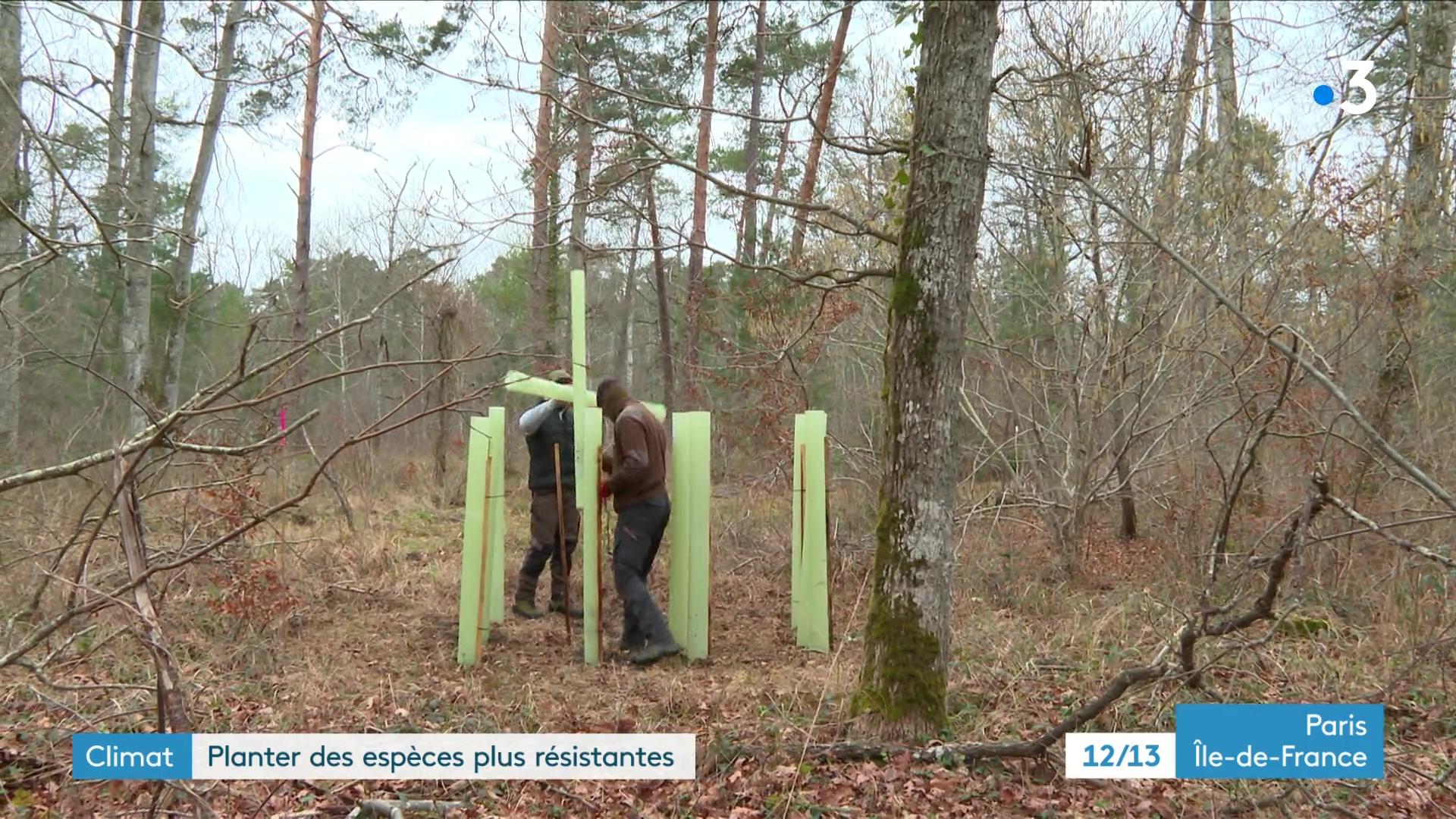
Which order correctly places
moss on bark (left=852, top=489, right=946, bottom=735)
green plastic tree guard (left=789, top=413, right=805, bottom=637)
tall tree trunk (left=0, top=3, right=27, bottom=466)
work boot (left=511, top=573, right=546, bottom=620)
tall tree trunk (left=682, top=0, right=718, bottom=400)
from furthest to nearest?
tall tree trunk (left=682, top=0, right=718, bottom=400) < work boot (left=511, top=573, right=546, bottom=620) < green plastic tree guard (left=789, top=413, right=805, bottom=637) < tall tree trunk (left=0, top=3, right=27, bottom=466) < moss on bark (left=852, top=489, right=946, bottom=735)

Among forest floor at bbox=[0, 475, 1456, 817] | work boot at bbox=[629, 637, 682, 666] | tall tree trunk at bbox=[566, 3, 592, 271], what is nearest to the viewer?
forest floor at bbox=[0, 475, 1456, 817]

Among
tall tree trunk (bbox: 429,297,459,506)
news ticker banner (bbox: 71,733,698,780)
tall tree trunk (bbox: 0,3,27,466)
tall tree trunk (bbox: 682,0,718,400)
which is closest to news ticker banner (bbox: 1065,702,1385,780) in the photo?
news ticker banner (bbox: 71,733,698,780)

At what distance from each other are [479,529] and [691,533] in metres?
1.40

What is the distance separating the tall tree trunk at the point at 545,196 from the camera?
5.63m

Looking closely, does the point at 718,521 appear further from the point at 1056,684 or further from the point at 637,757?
the point at 637,757

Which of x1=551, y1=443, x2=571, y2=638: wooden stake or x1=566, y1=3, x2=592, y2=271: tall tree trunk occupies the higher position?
x1=566, y1=3, x2=592, y2=271: tall tree trunk

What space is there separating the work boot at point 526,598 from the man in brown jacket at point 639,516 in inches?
52.3

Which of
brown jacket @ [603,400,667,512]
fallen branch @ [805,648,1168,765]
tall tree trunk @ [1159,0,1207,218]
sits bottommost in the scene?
fallen branch @ [805,648,1168,765]

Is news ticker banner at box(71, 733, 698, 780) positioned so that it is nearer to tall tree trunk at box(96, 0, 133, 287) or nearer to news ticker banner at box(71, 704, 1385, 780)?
news ticker banner at box(71, 704, 1385, 780)

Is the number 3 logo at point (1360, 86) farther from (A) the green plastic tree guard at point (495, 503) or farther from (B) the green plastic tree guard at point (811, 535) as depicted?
(A) the green plastic tree guard at point (495, 503)

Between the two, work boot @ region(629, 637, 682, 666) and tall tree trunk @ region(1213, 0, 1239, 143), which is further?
tall tree trunk @ region(1213, 0, 1239, 143)

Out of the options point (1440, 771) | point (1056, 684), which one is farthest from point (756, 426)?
point (1440, 771)

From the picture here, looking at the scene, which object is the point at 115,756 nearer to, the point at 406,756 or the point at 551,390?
the point at 406,756
